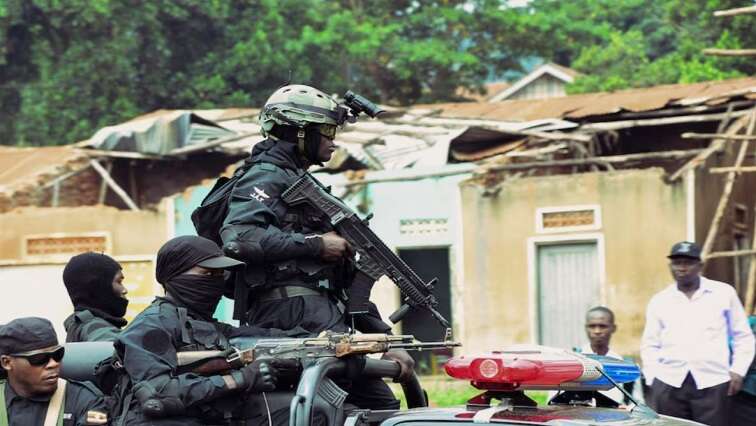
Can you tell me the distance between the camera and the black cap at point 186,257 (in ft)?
15.7

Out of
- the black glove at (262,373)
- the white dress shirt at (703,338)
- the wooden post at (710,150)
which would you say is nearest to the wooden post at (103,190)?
the wooden post at (710,150)

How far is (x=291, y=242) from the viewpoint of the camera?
502cm

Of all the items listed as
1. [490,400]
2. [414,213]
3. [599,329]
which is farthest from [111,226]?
[490,400]

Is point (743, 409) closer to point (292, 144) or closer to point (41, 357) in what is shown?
point (292, 144)

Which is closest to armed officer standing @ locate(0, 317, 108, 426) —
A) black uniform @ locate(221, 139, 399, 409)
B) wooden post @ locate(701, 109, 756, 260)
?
black uniform @ locate(221, 139, 399, 409)

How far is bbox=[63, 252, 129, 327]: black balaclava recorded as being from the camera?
20.2ft

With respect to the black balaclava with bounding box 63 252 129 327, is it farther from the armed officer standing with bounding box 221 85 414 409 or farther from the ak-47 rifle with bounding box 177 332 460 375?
the ak-47 rifle with bounding box 177 332 460 375

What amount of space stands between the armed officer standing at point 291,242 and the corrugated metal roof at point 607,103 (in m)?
12.8

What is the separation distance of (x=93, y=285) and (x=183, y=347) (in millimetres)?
→ 1593

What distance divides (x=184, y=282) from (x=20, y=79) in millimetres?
24116

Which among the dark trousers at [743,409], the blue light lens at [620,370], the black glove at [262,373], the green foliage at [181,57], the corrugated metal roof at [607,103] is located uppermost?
the green foliage at [181,57]

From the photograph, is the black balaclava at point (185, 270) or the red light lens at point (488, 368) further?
the black balaclava at point (185, 270)

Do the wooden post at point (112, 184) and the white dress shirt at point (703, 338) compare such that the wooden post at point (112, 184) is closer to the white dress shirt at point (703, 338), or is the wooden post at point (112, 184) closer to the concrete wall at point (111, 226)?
the concrete wall at point (111, 226)

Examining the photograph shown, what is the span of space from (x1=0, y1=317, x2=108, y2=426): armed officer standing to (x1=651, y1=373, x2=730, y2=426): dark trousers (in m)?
4.25
